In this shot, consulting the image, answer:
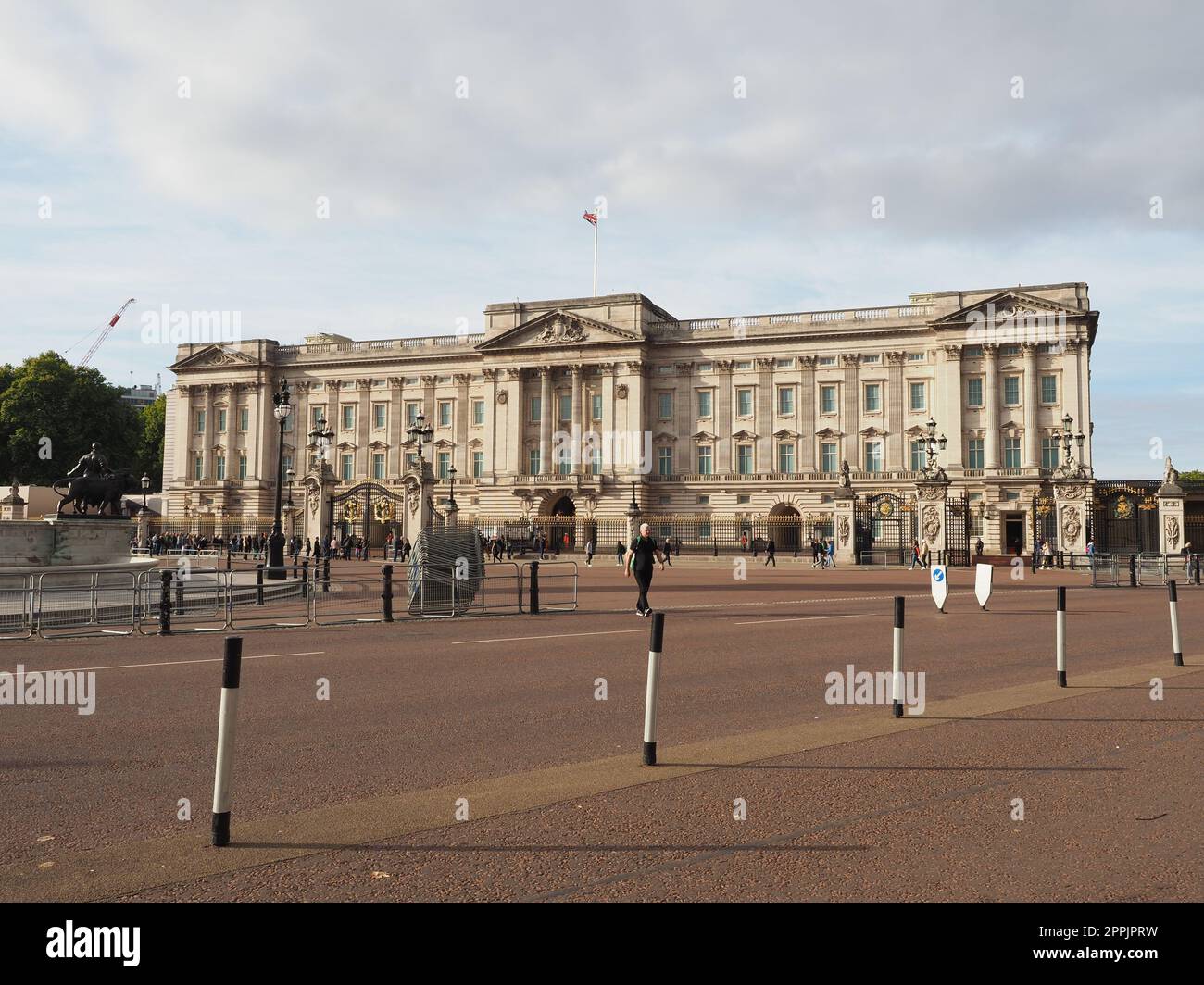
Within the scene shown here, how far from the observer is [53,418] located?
88.6 meters

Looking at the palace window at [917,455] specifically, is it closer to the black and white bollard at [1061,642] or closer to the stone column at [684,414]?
the stone column at [684,414]

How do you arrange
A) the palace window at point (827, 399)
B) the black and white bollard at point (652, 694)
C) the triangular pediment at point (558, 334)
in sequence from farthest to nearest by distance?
the triangular pediment at point (558, 334), the palace window at point (827, 399), the black and white bollard at point (652, 694)

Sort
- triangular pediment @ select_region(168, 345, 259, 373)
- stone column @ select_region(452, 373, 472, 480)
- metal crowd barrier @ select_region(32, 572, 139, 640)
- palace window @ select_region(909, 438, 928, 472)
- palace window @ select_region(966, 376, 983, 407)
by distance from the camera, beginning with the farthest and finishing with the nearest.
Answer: triangular pediment @ select_region(168, 345, 259, 373) < stone column @ select_region(452, 373, 472, 480) < palace window @ select_region(909, 438, 928, 472) < palace window @ select_region(966, 376, 983, 407) < metal crowd barrier @ select_region(32, 572, 139, 640)

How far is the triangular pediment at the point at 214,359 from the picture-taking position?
8738 cm

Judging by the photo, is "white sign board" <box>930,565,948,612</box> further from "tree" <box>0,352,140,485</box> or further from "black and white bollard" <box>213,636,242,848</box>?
"tree" <box>0,352,140,485</box>

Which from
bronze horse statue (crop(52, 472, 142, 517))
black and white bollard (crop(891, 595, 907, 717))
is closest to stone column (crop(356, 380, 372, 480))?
bronze horse statue (crop(52, 472, 142, 517))

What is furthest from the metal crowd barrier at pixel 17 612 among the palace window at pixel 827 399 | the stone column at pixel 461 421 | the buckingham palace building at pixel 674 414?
the stone column at pixel 461 421

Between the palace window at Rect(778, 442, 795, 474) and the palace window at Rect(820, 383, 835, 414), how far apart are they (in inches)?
137

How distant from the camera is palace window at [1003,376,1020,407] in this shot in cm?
6812

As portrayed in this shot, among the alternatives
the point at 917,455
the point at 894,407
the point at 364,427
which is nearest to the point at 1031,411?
the point at 917,455

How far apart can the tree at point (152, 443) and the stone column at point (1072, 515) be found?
89.5m

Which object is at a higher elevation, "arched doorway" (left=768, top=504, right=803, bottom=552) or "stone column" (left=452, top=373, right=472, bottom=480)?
"stone column" (left=452, top=373, right=472, bottom=480)
